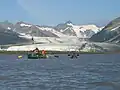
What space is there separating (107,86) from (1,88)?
13.3 m

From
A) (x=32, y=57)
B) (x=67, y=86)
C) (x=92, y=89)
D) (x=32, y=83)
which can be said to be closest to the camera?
(x=92, y=89)

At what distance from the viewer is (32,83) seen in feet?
168

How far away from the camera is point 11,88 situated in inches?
1804

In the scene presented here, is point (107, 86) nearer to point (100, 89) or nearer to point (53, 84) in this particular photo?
point (100, 89)

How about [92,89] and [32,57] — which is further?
[32,57]

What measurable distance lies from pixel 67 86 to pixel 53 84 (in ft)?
9.79

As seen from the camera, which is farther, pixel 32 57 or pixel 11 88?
pixel 32 57

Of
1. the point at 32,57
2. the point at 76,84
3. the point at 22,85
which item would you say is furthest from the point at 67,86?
the point at 32,57

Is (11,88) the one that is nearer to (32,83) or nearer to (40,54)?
(32,83)

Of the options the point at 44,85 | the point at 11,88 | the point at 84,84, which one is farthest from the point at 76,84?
the point at 11,88

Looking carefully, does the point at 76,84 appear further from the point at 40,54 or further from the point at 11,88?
the point at 40,54

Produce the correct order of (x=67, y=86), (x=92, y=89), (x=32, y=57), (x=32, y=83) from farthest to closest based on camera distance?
1. (x=32, y=57)
2. (x=32, y=83)
3. (x=67, y=86)
4. (x=92, y=89)

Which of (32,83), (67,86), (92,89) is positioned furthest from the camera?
(32,83)

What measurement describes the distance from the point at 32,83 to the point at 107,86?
10.4 metres
